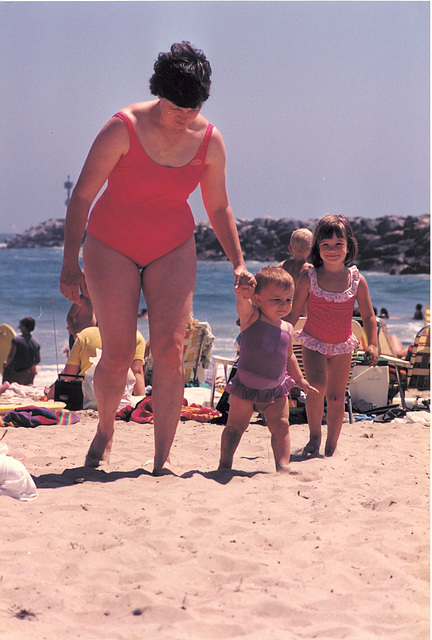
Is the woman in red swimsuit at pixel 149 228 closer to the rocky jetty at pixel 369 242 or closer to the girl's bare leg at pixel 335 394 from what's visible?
the girl's bare leg at pixel 335 394

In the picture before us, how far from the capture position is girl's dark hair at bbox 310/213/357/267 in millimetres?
4168

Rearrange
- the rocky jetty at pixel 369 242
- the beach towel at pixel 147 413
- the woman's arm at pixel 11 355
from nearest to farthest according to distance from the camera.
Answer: the beach towel at pixel 147 413 → the woman's arm at pixel 11 355 → the rocky jetty at pixel 369 242

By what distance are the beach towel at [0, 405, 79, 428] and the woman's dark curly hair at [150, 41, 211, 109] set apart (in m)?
2.74

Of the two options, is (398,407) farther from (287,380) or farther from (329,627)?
(329,627)

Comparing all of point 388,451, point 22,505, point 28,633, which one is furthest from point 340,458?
point 28,633

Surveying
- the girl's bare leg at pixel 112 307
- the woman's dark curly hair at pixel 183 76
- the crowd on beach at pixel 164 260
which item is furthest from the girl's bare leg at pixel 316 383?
the woman's dark curly hair at pixel 183 76

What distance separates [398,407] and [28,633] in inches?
193

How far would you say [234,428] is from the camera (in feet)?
11.6

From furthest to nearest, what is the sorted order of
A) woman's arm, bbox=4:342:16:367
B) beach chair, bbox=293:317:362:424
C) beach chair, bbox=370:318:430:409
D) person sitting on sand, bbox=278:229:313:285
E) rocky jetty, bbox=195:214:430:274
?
rocky jetty, bbox=195:214:430:274, woman's arm, bbox=4:342:16:367, beach chair, bbox=370:318:430:409, person sitting on sand, bbox=278:229:313:285, beach chair, bbox=293:317:362:424

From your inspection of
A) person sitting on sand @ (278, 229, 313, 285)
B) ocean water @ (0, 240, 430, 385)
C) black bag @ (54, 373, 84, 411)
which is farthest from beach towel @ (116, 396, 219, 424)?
ocean water @ (0, 240, 430, 385)

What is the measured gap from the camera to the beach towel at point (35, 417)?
5.00 m

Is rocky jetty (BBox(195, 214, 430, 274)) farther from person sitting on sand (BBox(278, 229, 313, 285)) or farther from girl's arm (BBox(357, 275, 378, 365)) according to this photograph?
girl's arm (BBox(357, 275, 378, 365))

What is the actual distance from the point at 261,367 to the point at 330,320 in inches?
32.4

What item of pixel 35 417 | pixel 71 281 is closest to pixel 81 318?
pixel 35 417
